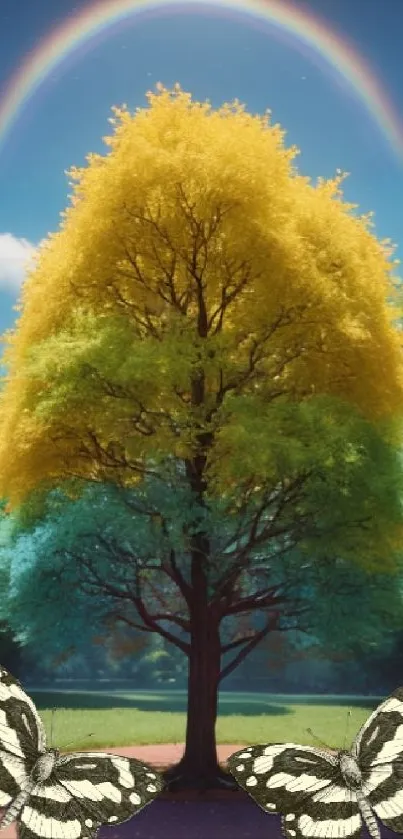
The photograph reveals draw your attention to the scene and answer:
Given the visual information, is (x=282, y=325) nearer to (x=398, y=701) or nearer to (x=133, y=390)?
(x=133, y=390)

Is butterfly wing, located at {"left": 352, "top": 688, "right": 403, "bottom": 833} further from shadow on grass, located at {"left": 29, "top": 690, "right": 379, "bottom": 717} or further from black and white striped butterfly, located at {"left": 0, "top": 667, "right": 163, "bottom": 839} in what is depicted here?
shadow on grass, located at {"left": 29, "top": 690, "right": 379, "bottom": 717}

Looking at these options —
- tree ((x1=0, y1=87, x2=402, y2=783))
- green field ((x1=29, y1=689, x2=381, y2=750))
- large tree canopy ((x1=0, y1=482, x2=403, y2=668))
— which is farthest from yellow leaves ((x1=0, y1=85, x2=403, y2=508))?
green field ((x1=29, y1=689, x2=381, y2=750))

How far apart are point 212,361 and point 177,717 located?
18.8m

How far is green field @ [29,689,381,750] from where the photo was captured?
870 inches

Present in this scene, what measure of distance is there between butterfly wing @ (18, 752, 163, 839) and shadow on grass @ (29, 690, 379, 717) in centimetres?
2179

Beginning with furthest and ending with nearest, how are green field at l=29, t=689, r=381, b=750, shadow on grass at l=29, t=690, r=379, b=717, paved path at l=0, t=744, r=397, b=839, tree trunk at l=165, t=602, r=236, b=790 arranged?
1. shadow on grass at l=29, t=690, r=379, b=717
2. green field at l=29, t=689, r=381, b=750
3. tree trunk at l=165, t=602, r=236, b=790
4. paved path at l=0, t=744, r=397, b=839

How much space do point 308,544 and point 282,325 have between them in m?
3.26

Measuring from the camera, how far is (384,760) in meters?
7.01

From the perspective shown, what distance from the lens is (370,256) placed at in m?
13.2

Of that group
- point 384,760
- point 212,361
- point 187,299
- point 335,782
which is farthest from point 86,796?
point 187,299

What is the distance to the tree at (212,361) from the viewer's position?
478 inches

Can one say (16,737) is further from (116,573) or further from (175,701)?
(175,701)

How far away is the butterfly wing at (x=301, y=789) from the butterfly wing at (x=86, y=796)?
799 mm

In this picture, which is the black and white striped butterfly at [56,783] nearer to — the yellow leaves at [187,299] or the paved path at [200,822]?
the paved path at [200,822]
